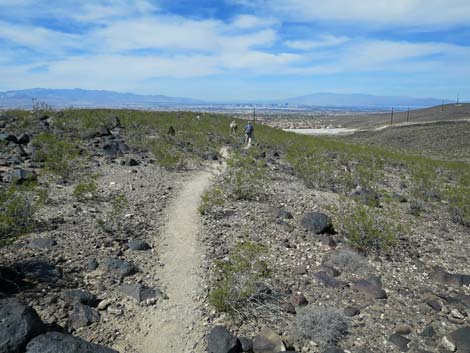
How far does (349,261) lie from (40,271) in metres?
6.03

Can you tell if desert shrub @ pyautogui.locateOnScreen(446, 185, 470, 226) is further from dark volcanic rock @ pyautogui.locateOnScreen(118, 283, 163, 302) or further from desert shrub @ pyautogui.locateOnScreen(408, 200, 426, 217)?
dark volcanic rock @ pyautogui.locateOnScreen(118, 283, 163, 302)

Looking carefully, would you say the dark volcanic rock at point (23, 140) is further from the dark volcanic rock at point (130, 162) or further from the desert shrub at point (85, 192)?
the desert shrub at point (85, 192)

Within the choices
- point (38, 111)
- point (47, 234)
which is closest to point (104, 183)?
point (47, 234)

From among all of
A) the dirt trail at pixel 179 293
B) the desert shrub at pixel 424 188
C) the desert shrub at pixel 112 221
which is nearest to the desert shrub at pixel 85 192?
the desert shrub at pixel 112 221

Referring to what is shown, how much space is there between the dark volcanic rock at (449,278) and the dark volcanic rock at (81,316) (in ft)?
21.5

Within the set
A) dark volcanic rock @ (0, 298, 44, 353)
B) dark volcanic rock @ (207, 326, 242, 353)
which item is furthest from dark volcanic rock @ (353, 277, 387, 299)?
dark volcanic rock @ (0, 298, 44, 353)

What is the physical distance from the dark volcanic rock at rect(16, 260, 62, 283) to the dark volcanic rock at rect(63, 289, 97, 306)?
1.75 ft

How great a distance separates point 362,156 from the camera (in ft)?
76.7

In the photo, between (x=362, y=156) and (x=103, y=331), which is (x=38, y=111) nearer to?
(x=362, y=156)

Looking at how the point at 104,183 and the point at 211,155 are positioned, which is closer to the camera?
the point at 104,183

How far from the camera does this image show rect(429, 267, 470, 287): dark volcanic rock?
275 inches

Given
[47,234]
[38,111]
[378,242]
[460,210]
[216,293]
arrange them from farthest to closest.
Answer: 1. [38,111]
2. [460,210]
3. [378,242]
4. [47,234]
5. [216,293]

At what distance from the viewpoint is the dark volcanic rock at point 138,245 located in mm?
7441

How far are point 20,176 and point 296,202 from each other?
867 cm
